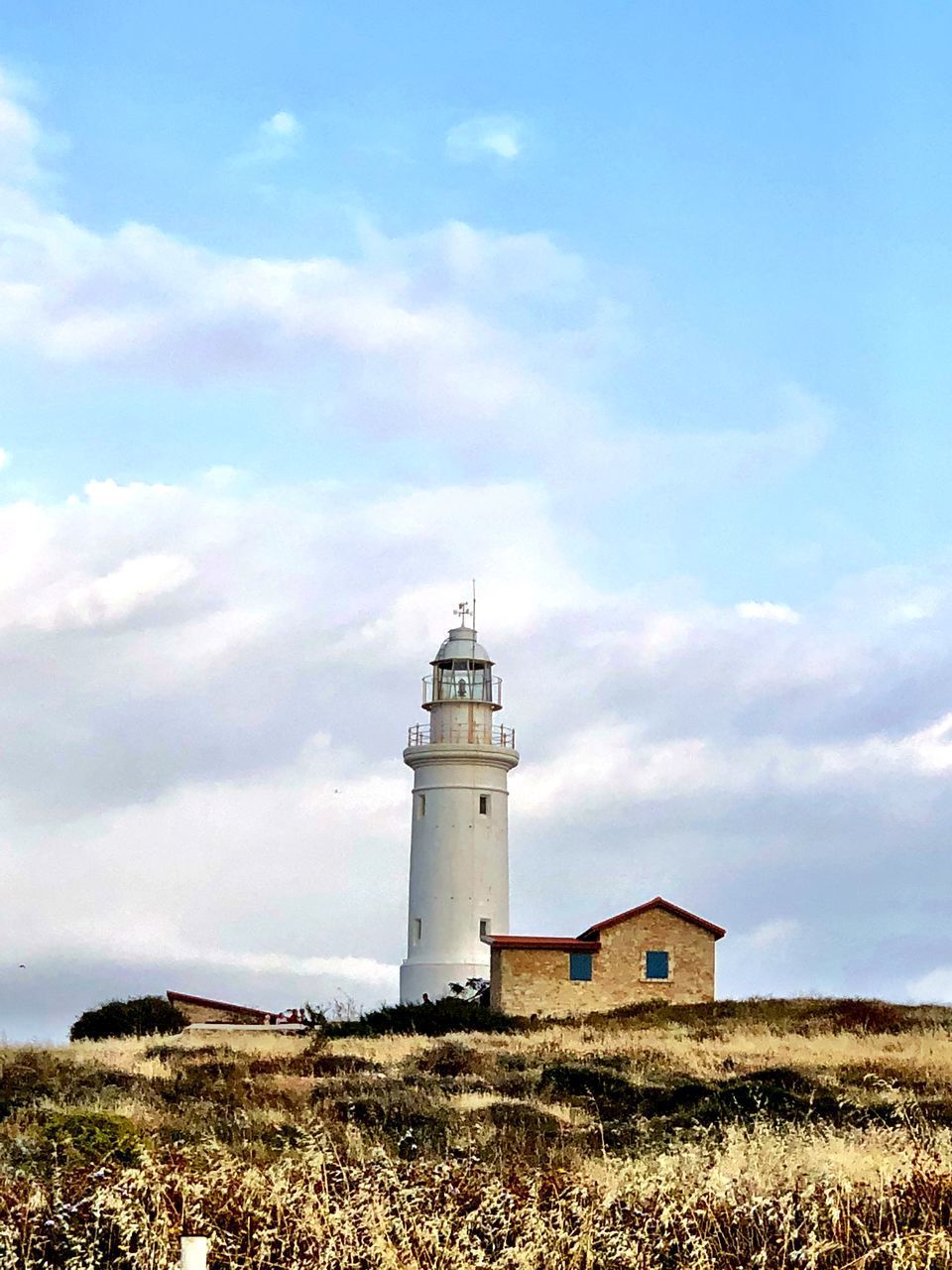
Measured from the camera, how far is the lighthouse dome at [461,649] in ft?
155

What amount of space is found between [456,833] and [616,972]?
7.75m

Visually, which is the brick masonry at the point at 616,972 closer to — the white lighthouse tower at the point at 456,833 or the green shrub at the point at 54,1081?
the white lighthouse tower at the point at 456,833

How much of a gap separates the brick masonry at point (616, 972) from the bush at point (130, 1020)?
300 inches

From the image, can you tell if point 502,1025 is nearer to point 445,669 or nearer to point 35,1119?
point 445,669

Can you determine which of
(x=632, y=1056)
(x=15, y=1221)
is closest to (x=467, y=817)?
(x=632, y=1056)

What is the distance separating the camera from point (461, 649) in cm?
4738

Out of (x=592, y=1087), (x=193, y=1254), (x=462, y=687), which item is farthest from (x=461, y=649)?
(x=193, y=1254)

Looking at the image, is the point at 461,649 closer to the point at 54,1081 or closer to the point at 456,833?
the point at 456,833

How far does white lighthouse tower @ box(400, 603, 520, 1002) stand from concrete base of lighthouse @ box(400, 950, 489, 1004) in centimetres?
3

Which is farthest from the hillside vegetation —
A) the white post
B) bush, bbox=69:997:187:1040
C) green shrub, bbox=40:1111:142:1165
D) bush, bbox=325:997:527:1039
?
bush, bbox=69:997:187:1040

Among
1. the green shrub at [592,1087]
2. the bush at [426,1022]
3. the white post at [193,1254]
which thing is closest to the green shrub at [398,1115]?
the green shrub at [592,1087]

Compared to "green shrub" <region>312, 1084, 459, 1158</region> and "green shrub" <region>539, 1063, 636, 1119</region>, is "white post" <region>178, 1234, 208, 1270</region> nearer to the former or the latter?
"green shrub" <region>312, 1084, 459, 1158</region>

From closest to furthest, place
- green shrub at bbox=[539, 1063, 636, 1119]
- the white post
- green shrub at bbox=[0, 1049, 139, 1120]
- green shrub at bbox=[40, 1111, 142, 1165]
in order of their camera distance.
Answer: the white post, green shrub at bbox=[40, 1111, 142, 1165], green shrub at bbox=[0, 1049, 139, 1120], green shrub at bbox=[539, 1063, 636, 1119]

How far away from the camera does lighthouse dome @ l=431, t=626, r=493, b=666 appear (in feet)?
155
